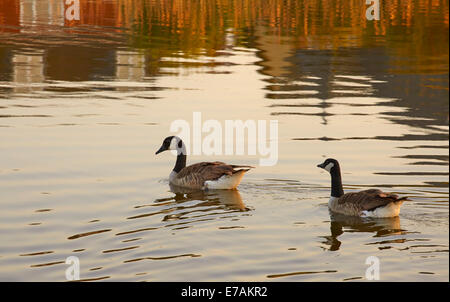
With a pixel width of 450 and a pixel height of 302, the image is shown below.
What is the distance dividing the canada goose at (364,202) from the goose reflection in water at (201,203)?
164 centimetres

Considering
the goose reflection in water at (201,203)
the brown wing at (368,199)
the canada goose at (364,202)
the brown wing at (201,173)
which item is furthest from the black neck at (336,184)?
the brown wing at (201,173)

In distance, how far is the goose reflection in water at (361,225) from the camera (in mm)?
16438

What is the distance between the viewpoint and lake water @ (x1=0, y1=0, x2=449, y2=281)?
1476 cm

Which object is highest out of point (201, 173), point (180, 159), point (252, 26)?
point (252, 26)

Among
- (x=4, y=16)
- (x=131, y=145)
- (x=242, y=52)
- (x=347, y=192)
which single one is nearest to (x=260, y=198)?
(x=347, y=192)

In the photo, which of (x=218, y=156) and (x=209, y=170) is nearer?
(x=209, y=170)

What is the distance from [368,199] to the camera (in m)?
17.4

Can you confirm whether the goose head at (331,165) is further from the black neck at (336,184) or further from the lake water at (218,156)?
the lake water at (218,156)

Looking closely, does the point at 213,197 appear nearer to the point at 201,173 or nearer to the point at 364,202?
the point at 201,173

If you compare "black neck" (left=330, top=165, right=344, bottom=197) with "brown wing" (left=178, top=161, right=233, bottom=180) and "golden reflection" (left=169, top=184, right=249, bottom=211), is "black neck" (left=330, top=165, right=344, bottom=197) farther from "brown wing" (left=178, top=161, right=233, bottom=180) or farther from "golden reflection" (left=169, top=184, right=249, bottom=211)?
"brown wing" (left=178, top=161, right=233, bottom=180)

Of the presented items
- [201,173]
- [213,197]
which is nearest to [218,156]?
[201,173]

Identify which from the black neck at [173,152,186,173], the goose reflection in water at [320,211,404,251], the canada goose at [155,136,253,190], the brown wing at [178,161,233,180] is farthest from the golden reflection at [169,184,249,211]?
the goose reflection in water at [320,211,404,251]

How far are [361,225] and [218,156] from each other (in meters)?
6.25

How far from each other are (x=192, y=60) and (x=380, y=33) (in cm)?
1385
